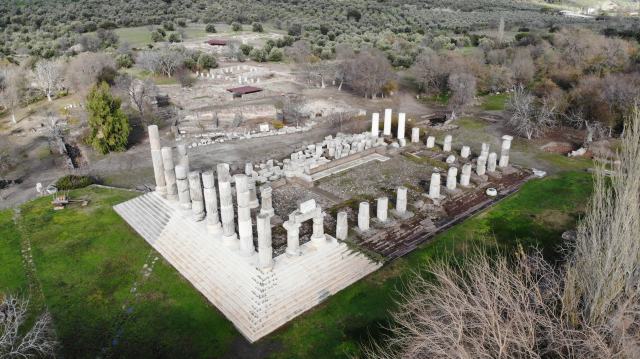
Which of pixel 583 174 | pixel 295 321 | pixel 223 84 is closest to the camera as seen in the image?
pixel 295 321

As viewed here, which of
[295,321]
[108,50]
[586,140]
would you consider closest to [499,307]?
[295,321]

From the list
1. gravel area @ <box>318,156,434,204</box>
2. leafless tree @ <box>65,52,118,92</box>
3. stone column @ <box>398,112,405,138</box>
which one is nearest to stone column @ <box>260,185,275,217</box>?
gravel area @ <box>318,156,434,204</box>

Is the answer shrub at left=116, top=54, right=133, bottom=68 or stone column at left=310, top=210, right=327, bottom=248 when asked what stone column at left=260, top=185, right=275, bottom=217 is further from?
shrub at left=116, top=54, right=133, bottom=68

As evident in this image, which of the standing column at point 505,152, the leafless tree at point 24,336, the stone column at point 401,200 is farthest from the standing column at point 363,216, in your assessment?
the leafless tree at point 24,336

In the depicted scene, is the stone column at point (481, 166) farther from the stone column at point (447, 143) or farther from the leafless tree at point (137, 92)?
the leafless tree at point (137, 92)

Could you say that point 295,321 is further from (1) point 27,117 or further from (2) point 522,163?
(1) point 27,117

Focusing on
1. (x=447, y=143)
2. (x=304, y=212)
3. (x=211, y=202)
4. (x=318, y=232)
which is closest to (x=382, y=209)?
(x=318, y=232)

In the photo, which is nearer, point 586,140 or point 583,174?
point 583,174
